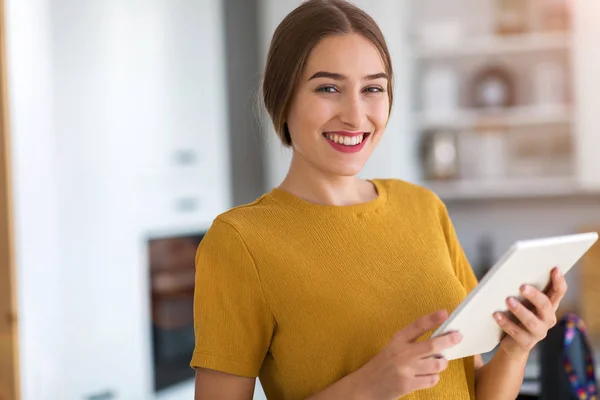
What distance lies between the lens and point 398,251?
1147 millimetres

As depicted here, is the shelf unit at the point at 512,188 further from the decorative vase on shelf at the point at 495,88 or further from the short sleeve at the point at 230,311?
the short sleeve at the point at 230,311

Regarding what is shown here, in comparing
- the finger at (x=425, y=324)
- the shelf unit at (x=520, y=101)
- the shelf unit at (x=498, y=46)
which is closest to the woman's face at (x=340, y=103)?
the finger at (x=425, y=324)

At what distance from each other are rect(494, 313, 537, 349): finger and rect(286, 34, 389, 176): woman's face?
0.92ft

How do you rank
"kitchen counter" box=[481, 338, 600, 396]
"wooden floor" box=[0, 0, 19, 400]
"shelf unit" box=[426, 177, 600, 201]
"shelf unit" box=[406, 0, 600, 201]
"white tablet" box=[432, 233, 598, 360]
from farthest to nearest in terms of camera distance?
1. "shelf unit" box=[426, 177, 600, 201]
2. "shelf unit" box=[406, 0, 600, 201]
3. "wooden floor" box=[0, 0, 19, 400]
4. "kitchen counter" box=[481, 338, 600, 396]
5. "white tablet" box=[432, 233, 598, 360]

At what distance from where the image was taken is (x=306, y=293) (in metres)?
1.06

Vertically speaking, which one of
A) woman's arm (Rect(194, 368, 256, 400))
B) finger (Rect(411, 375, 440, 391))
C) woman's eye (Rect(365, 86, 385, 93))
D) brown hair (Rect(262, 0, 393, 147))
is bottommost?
woman's arm (Rect(194, 368, 256, 400))

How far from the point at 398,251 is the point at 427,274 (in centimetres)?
5

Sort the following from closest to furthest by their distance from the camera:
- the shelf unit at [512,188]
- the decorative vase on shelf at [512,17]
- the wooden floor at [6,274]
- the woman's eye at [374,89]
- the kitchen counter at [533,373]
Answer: the woman's eye at [374,89] < the kitchen counter at [533,373] < the wooden floor at [6,274] < the shelf unit at [512,188] < the decorative vase on shelf at [512,17]

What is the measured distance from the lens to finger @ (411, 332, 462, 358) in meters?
0.92

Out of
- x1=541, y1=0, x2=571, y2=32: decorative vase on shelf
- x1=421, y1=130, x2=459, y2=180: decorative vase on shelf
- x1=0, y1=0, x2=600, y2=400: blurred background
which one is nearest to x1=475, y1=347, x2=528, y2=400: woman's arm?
x1=0, y1=0, x2=600, y2=400: blurred background

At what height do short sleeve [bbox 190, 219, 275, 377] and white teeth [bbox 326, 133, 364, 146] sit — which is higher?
white teeth [bbox 326, 133, 364, 146]

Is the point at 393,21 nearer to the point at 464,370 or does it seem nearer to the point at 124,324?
the point at 124,324

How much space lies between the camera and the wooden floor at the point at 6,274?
2.16 meters

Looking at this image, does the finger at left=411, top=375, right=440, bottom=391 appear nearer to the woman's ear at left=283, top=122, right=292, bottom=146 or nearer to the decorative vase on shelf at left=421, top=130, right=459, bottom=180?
the woman's ear at left=283, top=122, right=292, bottom=146
